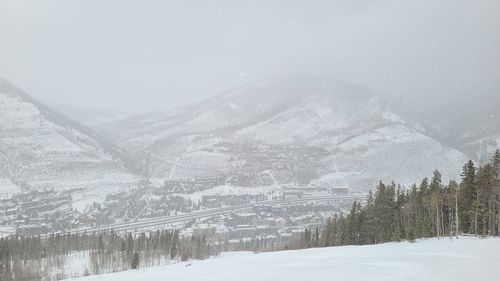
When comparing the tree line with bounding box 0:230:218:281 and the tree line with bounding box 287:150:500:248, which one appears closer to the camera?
the tree line with bounding box 287:150:500:248

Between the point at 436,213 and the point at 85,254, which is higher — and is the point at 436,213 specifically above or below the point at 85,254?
above

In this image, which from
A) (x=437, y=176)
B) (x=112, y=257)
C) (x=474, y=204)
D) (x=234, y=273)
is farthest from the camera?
(x=112, y=257)

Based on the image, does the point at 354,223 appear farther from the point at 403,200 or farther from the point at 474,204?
the point at 474,204

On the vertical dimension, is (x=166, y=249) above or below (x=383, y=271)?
below

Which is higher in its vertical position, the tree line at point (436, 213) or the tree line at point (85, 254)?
the tree line at point (436, 213)

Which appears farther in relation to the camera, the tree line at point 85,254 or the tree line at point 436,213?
the tree line at point 85,254

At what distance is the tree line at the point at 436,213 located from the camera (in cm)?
7694

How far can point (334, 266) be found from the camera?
28.2 meters

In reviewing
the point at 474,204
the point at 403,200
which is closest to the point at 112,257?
the point at 403,200

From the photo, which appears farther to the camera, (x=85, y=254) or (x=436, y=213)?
(x=85, y=254)

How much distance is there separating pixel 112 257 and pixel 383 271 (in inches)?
5908

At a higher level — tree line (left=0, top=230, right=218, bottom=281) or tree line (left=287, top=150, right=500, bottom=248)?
tree line (left=287, top=150, right=500, bottom=248)

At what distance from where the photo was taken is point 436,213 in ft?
297

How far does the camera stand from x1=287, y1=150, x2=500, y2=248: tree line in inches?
3029
